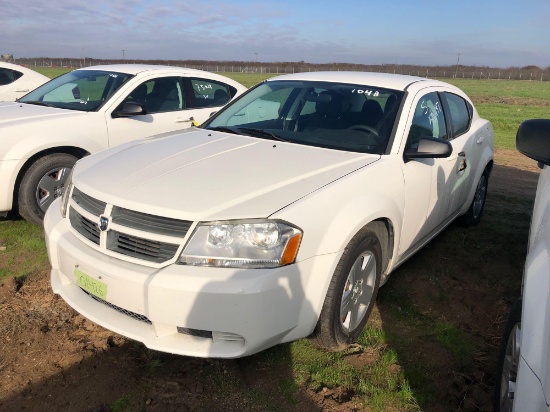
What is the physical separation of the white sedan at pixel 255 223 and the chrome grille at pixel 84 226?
0.05ft

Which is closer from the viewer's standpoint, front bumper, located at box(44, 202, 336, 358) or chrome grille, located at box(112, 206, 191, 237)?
front bumper, located at box(44, 202, 336, 358)

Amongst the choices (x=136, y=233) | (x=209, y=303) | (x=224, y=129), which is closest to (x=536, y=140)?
(x=209, y=303)

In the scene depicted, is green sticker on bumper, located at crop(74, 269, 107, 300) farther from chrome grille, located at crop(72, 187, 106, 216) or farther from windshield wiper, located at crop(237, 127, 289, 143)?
windshield wiper, located at crop(237, 127, 289, 143)

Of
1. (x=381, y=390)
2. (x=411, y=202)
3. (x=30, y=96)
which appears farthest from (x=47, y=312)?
(x=30, y=96)

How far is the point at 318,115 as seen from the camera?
3.92 metres

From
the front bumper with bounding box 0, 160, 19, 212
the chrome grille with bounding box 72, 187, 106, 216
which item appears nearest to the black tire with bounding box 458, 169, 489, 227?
the chrome grille with bounding box 72, 187, 106, 216

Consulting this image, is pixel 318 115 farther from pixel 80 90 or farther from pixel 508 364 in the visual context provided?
pixel 80 90

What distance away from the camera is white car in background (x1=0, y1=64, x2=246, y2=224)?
4.89m

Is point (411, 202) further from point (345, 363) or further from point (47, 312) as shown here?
point (47, 312)

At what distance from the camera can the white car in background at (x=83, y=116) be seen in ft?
16.1

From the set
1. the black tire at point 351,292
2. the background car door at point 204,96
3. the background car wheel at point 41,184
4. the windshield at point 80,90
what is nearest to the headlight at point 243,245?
the black tire at point 351,292

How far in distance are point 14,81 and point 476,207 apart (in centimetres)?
862

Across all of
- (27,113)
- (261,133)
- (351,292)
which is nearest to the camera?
(351,292)

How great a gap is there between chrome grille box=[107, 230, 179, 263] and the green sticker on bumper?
0.20 m
